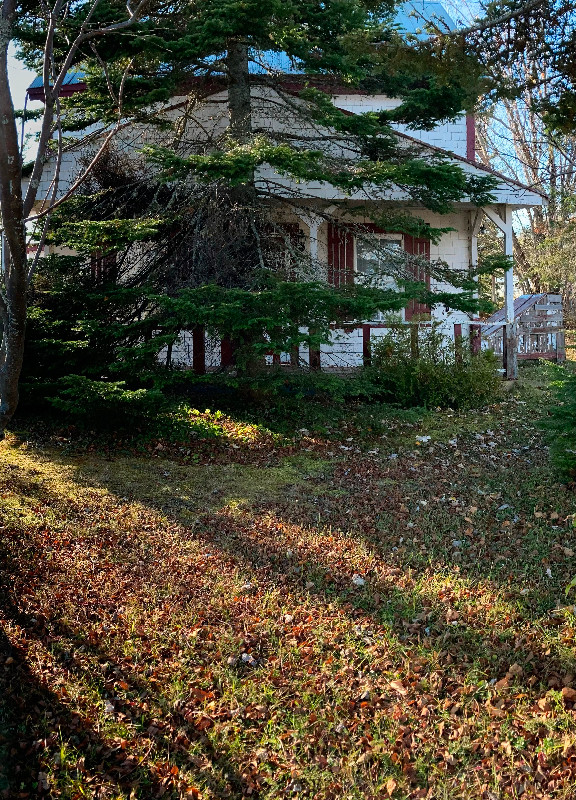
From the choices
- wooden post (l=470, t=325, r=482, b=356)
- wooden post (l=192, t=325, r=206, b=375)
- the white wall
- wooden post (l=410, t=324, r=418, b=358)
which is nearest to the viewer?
wooden post (l=192, t=325, r=206, b=375)

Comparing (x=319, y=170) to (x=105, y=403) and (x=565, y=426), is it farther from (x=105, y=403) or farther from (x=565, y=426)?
(x=565, y=426)

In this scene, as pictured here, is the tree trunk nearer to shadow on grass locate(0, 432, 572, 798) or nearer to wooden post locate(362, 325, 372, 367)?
shadow on grass locate(0, 432, 572, 798)

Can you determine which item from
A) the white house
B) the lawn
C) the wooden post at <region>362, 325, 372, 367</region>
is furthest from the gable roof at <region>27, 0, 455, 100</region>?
the lawn

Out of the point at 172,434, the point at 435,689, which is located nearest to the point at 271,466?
the point at 172,434

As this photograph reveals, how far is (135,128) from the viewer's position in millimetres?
11633

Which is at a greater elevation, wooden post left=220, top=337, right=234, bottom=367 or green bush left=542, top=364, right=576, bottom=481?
wooden post left=220, top=337, right=234, bottom=367

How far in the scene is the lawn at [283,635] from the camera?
A: 334 centimetres

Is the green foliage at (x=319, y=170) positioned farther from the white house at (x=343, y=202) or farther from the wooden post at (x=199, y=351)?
the wooden post at (x=199, y=351)

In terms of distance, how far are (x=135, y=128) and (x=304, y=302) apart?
5.42 metres

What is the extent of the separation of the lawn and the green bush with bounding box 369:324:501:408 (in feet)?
11.8

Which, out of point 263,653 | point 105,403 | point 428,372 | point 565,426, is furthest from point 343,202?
point 263,653

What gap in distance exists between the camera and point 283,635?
4438 mm

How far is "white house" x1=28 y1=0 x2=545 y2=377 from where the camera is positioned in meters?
11.2

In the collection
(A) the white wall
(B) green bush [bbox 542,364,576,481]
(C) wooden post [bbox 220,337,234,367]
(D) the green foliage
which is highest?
(A) the white wall
